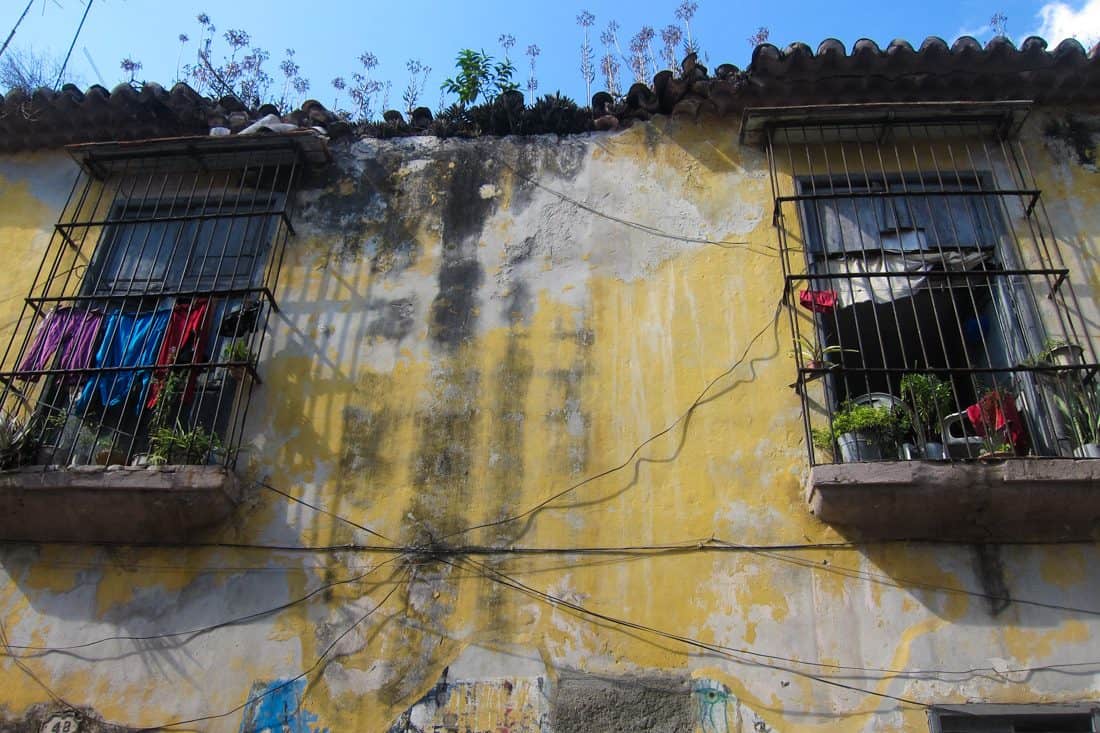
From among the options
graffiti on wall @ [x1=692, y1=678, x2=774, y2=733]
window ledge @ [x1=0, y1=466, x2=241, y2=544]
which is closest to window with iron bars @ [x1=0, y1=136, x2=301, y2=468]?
window ledge @ [x1=0, y1=466, x2=241, y2=544]

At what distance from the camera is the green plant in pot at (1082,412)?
515cm

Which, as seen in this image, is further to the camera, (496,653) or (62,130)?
(62,130)

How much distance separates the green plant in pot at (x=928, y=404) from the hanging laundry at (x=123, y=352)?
476cm

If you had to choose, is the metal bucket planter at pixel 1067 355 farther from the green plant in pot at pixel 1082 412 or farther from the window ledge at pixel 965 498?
the window ledge at pixel 965 498

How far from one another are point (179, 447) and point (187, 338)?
0.98 meters

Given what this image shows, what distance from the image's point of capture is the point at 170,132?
717 centimetres

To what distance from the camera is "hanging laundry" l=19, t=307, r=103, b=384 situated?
6.13 meters

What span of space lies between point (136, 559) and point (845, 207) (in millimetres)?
5189

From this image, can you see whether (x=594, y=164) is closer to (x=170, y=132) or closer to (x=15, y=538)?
(x=170, y=132)

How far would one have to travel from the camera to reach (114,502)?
5.32 metres

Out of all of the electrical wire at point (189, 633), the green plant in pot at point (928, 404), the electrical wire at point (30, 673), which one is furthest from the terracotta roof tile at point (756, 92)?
the electrical wire at point (30, 673)

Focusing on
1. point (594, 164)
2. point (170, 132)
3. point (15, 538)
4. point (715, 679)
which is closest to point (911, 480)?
point (715, 679)

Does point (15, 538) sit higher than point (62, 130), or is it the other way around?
point (62, 130)

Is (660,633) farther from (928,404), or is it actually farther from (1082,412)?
(1082,412)
